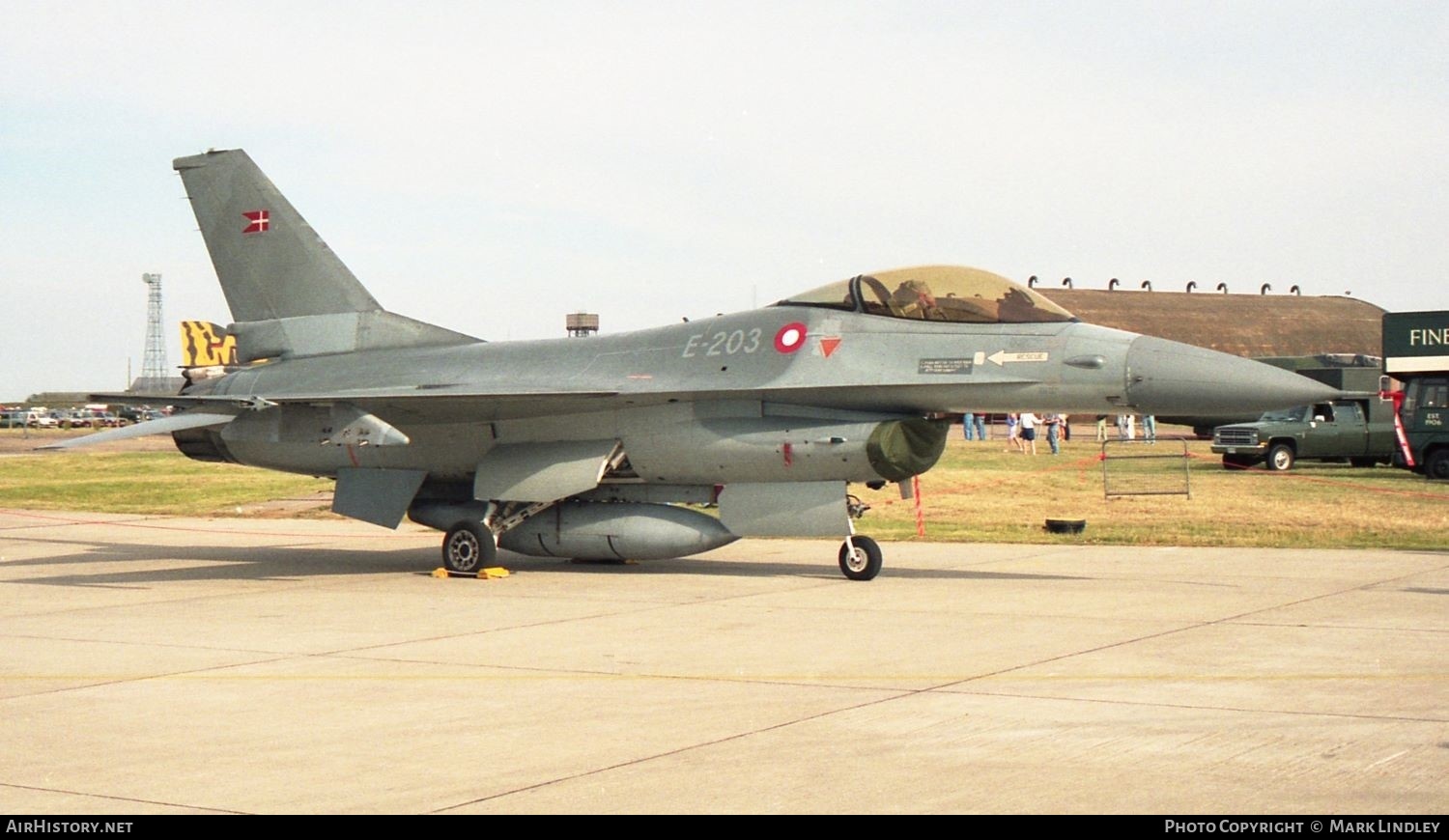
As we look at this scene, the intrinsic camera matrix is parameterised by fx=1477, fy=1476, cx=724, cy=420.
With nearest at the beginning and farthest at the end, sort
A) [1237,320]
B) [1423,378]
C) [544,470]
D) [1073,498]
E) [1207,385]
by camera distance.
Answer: [1207,385], [544,470], [1073,498], [1423,378], [1237,320]

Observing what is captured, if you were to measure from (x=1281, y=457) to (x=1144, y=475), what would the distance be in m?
5.88

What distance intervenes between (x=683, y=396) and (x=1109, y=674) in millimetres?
6772

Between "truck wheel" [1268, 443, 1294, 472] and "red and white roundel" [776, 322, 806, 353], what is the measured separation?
936 inches

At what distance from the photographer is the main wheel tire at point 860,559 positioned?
47.1 feet

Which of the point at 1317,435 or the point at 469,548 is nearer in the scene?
the point at 469,548

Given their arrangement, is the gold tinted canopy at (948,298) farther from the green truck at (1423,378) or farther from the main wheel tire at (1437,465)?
the main wheel tire at (1437,465)

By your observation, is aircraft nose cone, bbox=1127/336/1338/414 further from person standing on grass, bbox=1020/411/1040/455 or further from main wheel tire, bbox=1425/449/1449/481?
person standing on grass, bbox=1020/411/1040/455

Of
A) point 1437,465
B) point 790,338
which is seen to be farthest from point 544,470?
point 1437,465

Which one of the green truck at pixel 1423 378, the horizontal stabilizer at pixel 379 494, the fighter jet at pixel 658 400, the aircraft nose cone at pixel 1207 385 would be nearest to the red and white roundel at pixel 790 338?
the fighter jet at pixel 658 400

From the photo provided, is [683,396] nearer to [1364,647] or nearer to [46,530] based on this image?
[1364,647]

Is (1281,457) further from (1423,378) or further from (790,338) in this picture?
(790,338)

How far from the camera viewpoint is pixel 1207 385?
12.7 m

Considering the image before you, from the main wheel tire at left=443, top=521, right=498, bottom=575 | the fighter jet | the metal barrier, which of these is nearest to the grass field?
the metal barrier

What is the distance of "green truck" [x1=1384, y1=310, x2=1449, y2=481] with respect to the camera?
30.4m
